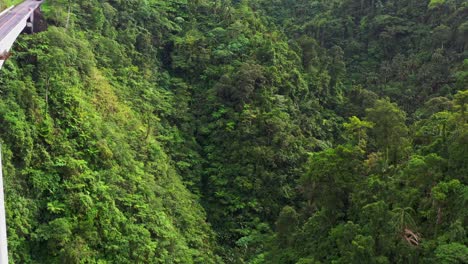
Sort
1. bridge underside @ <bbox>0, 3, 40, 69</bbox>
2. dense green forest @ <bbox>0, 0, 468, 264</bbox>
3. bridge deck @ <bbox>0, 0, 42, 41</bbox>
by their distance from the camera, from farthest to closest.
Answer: bridge deck @ <bbox>0, 0, 42, 41</bbox>, bridge underside @ <bbox>0, 3, 40, 69</bbox>, dense green forest @ <bbox>0, 0, 468, 264</bbox>

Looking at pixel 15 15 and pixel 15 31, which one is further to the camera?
pixel 15 15

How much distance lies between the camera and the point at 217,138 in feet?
114

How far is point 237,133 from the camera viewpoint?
1341 inches

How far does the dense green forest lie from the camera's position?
19.4 m

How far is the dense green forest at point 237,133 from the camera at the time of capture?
19.4 metres

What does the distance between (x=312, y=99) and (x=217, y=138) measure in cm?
973

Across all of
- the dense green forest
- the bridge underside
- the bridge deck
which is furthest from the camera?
the bridge deck

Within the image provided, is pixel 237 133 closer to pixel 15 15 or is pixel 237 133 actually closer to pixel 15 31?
pixel 15 31

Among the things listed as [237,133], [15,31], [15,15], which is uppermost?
[15,15]

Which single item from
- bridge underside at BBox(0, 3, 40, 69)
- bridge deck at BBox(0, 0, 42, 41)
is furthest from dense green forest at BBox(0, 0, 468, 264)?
bridge deck at BBox(0, 0, 42, 41)

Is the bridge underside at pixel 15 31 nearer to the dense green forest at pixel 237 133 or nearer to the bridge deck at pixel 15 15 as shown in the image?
the bridge deck at pixel 15 15

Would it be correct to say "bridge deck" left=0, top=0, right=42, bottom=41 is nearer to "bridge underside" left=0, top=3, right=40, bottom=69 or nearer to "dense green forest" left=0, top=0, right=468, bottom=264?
"bridge underside" left=0, top=3, right=40, bottom=69

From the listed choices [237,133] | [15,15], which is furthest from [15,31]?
[237,133]

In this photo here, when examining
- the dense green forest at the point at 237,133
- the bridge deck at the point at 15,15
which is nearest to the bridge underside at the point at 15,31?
the bridge deck at the point at 15,15
